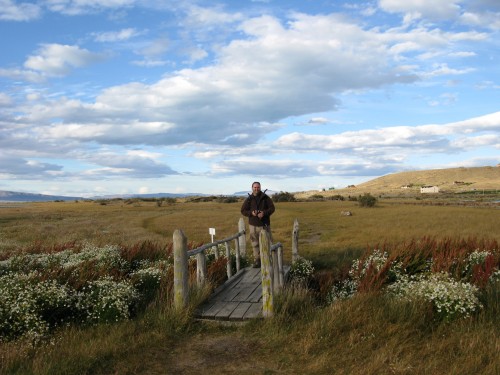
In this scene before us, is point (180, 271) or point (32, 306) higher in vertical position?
Result: point (180, 271)

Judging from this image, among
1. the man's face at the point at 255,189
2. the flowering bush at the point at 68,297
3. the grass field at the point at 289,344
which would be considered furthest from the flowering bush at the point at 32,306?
the man's face at the point at 255,189

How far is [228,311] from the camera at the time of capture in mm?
8281

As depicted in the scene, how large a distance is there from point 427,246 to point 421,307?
159 inches

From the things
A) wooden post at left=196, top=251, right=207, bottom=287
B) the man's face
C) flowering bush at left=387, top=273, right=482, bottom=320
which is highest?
the man's face

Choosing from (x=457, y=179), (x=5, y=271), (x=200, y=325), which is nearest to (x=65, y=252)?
(x=5, y=271)

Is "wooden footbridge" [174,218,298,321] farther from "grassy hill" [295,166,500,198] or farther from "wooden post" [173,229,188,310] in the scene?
"grassy hill" [295,166,500,198]

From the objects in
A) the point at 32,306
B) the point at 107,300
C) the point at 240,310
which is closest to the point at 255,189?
the point at 240,310

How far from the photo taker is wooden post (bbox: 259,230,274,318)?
25.6 feet

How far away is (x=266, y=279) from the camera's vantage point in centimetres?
792

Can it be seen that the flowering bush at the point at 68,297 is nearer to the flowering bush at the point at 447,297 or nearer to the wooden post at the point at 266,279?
the wooden post at the point at 266,279

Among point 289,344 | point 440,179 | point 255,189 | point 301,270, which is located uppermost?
point 440,179

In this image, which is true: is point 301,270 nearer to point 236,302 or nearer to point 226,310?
point 236,302

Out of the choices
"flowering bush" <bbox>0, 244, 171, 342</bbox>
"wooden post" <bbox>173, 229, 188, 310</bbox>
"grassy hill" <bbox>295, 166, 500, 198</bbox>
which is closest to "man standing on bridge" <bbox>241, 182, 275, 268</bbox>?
"flowering bush" <bbox>0, 244, 171, 342</bbox>

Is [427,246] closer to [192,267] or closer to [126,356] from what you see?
[192,267]
